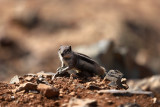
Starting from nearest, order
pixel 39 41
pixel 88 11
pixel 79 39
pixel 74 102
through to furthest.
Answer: pixel 74 102
pixel 79 39
pixel 39 41
pixel 88 11

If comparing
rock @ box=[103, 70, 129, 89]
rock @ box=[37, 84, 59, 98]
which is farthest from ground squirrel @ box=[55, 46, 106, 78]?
rock @ box=[37, 84, 59, 98]

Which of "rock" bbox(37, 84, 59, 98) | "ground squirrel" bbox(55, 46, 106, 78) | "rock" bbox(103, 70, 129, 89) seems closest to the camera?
"rock" bbox(37, 84, 59, 98)

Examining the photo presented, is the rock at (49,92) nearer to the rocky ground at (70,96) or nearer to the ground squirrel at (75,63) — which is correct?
the rocky ground at (70,96)

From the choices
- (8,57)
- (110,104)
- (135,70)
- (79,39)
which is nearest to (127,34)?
(79,39)

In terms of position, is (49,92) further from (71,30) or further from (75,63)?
(71,30)

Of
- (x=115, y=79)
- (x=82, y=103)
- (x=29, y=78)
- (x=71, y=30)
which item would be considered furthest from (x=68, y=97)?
(x=71, y=30)

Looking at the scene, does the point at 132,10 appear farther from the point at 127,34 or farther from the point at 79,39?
the point at 79,39

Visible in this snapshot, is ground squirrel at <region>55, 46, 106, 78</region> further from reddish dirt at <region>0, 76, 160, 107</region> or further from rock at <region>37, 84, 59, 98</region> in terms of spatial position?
rock at <region>37, 84, 59, 98</region>
